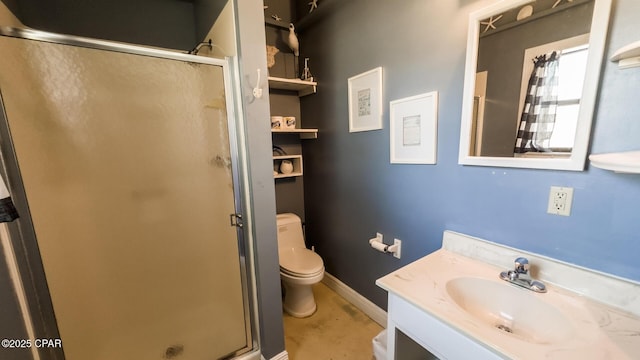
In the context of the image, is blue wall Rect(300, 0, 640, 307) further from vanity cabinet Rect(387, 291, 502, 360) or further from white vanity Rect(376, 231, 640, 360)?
vanity cabinet Rect(387, 291, 502, 360)

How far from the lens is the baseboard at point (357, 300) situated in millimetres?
1788

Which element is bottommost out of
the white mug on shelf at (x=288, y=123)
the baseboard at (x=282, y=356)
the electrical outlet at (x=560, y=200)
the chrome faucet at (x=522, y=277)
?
the baseboard at (x=282, y=356)

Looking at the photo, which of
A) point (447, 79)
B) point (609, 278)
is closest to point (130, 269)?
point (447, 79)

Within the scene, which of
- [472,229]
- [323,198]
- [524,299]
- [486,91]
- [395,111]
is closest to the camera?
[524,299]

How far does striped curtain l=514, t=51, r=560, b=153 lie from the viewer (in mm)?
916

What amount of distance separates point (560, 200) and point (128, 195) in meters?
1.86

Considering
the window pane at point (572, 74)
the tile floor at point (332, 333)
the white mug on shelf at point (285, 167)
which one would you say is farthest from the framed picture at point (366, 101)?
the tile floor at point (332, 333)

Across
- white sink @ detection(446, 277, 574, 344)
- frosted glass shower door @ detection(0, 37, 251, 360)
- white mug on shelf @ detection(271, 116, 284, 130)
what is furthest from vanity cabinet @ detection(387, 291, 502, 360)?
white mug on shelf @ detection(271, 116, 284, 130)

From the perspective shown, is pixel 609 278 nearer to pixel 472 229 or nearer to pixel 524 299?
pixel 524 299

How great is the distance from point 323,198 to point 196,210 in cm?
119

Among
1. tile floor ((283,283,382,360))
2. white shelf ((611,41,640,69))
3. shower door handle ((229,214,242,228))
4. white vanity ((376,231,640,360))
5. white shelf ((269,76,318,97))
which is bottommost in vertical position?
tile floor ((283,283,382,360))

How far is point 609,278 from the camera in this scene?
83 cm

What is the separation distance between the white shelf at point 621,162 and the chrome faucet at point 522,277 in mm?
463

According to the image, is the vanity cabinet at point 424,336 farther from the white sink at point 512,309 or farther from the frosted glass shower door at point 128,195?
the frosted glass shower door at point 128,195
